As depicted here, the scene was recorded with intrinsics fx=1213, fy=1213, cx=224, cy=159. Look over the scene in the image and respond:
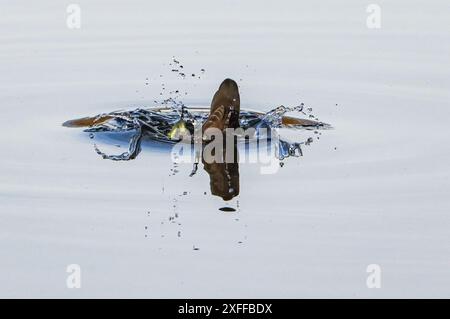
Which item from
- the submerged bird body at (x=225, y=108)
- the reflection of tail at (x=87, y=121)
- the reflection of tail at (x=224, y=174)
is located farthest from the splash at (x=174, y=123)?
the reflection of tail at (x=224, y=174)

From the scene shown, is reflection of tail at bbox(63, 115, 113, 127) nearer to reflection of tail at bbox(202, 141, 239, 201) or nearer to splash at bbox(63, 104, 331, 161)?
splash at bbox(63, 104, 331, 161)

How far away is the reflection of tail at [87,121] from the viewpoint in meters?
11.1

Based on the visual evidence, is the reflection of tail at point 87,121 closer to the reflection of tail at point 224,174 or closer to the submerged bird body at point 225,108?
the submerged bird body at point 225,108

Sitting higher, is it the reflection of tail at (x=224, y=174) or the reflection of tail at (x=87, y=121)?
the reflection of tail at (x=87, y=121)

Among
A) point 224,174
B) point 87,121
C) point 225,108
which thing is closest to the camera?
point 224,174

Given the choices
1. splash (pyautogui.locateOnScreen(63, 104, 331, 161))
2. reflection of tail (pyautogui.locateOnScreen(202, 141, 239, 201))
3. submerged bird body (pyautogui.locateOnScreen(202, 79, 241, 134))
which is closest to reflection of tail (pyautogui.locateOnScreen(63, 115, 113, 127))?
splash (pyautogui.locateOnScreen(63, 104, 331, 161))

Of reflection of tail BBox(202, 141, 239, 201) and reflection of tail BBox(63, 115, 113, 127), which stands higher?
reflection of tail BBox(63, 115, 113, 127)

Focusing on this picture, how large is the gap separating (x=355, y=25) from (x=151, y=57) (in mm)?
3006

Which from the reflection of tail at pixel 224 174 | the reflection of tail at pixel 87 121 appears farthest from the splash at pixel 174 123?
the reflection of tail at pixel 224 174

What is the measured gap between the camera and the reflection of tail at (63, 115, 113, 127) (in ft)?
36.3

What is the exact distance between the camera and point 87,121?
11211 mm

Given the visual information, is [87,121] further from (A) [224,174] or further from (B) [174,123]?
(A) [224,174]

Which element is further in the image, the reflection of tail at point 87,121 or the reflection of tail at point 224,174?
the reflection of tail at point 87,121

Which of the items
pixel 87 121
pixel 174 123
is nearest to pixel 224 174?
pixel 174 123
